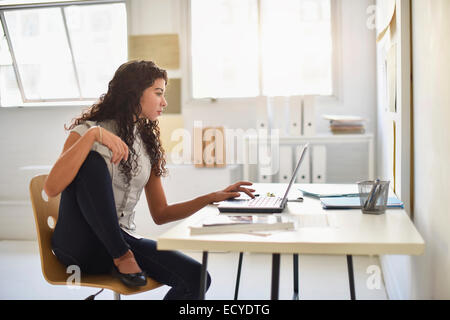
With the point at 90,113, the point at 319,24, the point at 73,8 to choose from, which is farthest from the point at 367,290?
the point at 73,8

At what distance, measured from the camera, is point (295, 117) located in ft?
11.9

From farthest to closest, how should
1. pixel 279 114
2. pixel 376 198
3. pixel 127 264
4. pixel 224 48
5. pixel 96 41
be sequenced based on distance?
pixel 96 41 < pixel 224 48 < pixel 279 114 < pixel 127 264 < pixel 376 198

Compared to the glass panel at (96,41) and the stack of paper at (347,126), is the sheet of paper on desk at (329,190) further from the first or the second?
the glass panel at (96,41)

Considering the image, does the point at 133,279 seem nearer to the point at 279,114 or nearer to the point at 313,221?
the point at 313,221

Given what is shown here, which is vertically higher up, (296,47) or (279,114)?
(296,47)

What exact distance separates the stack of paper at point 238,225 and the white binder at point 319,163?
235 centimetres

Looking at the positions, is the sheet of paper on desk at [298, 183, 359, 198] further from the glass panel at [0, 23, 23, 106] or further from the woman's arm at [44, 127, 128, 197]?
the glass panel at [0, 23, 23, 106]

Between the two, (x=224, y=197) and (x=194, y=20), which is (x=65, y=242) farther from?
(x=194, y=20)

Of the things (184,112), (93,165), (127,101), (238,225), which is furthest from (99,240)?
(184,112)

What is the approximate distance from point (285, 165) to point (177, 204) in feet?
6.25

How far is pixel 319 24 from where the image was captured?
410cm

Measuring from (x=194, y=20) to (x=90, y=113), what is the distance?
2712mm

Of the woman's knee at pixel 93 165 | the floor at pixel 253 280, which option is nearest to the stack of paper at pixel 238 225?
the woman's knee at pixel 93 165

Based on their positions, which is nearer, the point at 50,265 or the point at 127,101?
the point at 50,265
